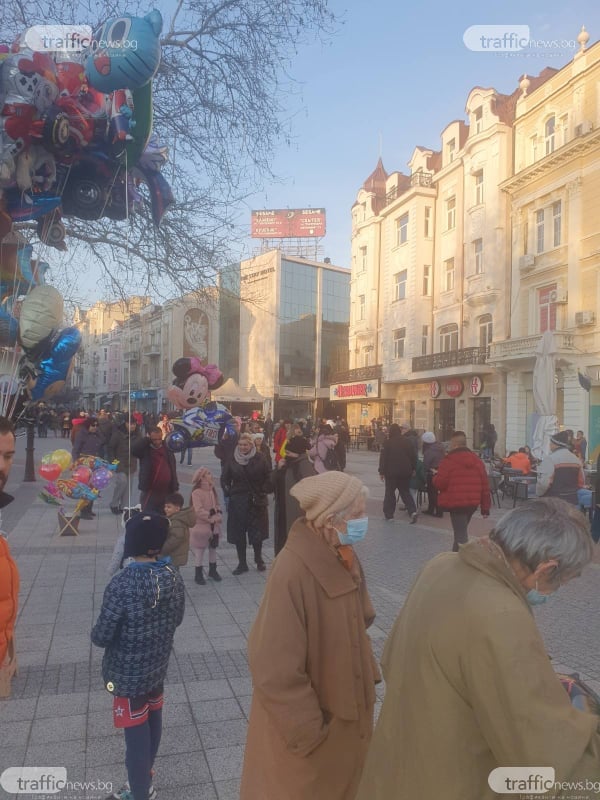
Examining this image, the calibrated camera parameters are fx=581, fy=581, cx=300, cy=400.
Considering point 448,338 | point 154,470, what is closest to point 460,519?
point 154,470

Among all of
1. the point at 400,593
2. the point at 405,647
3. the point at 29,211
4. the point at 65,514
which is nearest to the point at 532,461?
the point at 400,593

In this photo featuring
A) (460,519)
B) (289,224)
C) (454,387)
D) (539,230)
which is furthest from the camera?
(289,224)

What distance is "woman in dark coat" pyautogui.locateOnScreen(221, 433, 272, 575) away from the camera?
284 inches

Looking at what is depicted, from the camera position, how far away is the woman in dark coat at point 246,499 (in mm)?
7207

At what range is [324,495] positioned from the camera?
2.26m

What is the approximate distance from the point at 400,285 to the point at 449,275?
3853 millimetres

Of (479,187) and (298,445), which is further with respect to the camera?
(479,187)

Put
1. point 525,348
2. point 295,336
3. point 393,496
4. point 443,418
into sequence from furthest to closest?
point 295,336
point 443,418
point 525,348
point 393,496

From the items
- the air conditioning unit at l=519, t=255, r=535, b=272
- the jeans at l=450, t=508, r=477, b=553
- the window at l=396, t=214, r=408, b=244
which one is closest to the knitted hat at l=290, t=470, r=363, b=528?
the jeans at l=450, t=508, r=477, b=553

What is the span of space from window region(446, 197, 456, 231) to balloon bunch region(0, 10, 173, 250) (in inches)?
1102

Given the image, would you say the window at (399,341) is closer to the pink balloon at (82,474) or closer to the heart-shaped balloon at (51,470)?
the pink balloon at (82,474)

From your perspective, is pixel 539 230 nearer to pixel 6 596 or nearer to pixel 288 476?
pixel 288 476

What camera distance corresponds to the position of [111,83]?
3.99m

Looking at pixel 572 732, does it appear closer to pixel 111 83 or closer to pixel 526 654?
pixel 526 654
